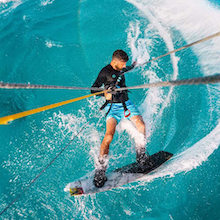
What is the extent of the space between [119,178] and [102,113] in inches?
51.7

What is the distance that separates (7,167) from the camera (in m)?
→ 2.97

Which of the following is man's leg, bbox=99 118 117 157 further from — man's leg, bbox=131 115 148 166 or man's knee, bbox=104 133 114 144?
man's leg, bbox=131 115 148 166

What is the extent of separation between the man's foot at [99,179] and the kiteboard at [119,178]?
5 centimetres

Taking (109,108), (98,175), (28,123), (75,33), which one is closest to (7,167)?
(28,123)

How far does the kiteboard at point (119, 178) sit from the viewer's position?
2.49m

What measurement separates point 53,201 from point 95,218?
28.0 inches

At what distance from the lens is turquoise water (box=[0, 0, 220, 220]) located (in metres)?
2.74

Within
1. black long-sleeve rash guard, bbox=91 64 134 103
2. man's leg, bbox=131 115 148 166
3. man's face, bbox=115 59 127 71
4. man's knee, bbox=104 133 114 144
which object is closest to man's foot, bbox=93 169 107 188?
man's knee, bbox=104 133 114 144

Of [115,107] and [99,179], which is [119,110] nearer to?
[115,107]

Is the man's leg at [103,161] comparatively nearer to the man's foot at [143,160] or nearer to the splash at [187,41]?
the man's foot at [143,160]

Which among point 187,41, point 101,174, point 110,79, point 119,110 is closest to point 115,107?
point 119,110

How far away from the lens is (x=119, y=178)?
260 centimetres

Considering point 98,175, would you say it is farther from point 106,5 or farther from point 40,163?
point 106,5

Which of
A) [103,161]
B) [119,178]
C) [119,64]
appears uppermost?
[119,64]
